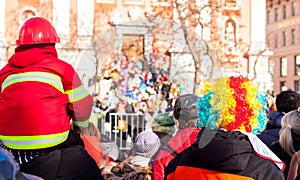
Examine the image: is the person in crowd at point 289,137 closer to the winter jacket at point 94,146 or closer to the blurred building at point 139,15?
the winter jacket at point 94,146

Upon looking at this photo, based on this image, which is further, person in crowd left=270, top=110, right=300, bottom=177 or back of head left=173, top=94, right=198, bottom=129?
person in crowd left=270, top=110, right=300, bottom=177

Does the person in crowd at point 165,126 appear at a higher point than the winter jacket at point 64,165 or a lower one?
higher

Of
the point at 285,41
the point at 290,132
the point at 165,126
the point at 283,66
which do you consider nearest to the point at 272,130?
the point at 290,132

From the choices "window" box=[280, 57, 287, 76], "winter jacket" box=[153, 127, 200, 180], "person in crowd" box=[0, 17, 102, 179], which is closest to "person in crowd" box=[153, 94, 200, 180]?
"winter jacket" box=[153, 127, 200, 180]

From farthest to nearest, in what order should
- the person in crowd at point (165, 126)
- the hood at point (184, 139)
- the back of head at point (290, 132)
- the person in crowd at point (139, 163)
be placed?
the person in crowd at point (165, 126)
the back of head at point (290, 132)
the person in crowd at point (139, 163)
the hood at point (184, 139)

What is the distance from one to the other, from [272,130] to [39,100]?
306cm

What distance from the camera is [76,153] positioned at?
3816 millimetres

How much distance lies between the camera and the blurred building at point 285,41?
53.2 m

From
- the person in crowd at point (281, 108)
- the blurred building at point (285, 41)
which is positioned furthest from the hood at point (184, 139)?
the blurred building at point (285, 41)

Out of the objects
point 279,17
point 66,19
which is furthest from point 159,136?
point 279,17

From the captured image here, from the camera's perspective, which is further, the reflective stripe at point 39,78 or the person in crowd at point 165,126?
the person in crowd at point 165,126

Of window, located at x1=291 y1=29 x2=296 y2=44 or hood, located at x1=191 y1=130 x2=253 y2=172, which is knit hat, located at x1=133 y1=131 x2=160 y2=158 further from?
window, located at x1=291 y1=29 x2=296 y2=44

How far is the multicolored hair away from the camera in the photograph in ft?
11.1

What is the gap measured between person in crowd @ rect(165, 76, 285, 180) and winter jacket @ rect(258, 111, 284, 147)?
223 centimetres
